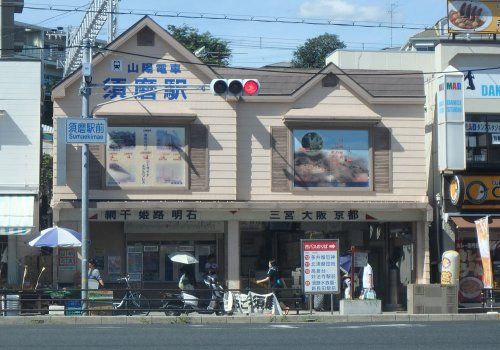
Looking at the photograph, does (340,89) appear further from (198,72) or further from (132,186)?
(132,186)

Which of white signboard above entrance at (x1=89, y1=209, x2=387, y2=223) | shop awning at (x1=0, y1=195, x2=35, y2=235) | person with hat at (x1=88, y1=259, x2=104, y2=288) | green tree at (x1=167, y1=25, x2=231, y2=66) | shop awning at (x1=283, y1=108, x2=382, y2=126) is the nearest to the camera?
person with hat at (x1=88, y1=259, x2=104, y2=288)

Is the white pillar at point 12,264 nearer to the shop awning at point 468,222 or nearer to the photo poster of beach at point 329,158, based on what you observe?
the photo poster of beach at point 329,158

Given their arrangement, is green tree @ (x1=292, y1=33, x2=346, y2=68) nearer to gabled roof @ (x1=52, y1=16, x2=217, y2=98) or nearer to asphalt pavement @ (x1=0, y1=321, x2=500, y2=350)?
gabled roof @ (x1=52, y1=16, x2=217, y2=98)

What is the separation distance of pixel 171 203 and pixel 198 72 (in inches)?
181

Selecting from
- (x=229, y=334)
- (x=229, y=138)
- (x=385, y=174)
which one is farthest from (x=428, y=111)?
(x=229, y=334)

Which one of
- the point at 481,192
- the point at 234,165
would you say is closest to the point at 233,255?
the point at 234,165

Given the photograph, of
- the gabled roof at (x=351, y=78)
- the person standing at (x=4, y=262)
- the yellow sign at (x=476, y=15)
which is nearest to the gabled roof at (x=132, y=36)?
the gabled roof at (x=351, y=78)

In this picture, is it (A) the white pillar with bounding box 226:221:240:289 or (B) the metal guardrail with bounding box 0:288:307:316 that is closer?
(B) the metal guardrail with bounding box 0:288:307:316

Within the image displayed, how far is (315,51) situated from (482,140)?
141 feet

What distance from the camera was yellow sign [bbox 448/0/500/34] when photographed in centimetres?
3403

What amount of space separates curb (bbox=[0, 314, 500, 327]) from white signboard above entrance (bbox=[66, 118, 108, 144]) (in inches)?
197

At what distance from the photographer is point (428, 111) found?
1304 inches

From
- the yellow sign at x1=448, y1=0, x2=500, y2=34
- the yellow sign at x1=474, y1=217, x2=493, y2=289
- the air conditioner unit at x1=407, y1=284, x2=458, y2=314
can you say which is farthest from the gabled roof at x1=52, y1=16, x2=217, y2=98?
the yellow sign at x1=474, y1=217, x2=493, y2=289

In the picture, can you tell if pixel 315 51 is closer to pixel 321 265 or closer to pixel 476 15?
pixel 476 15
